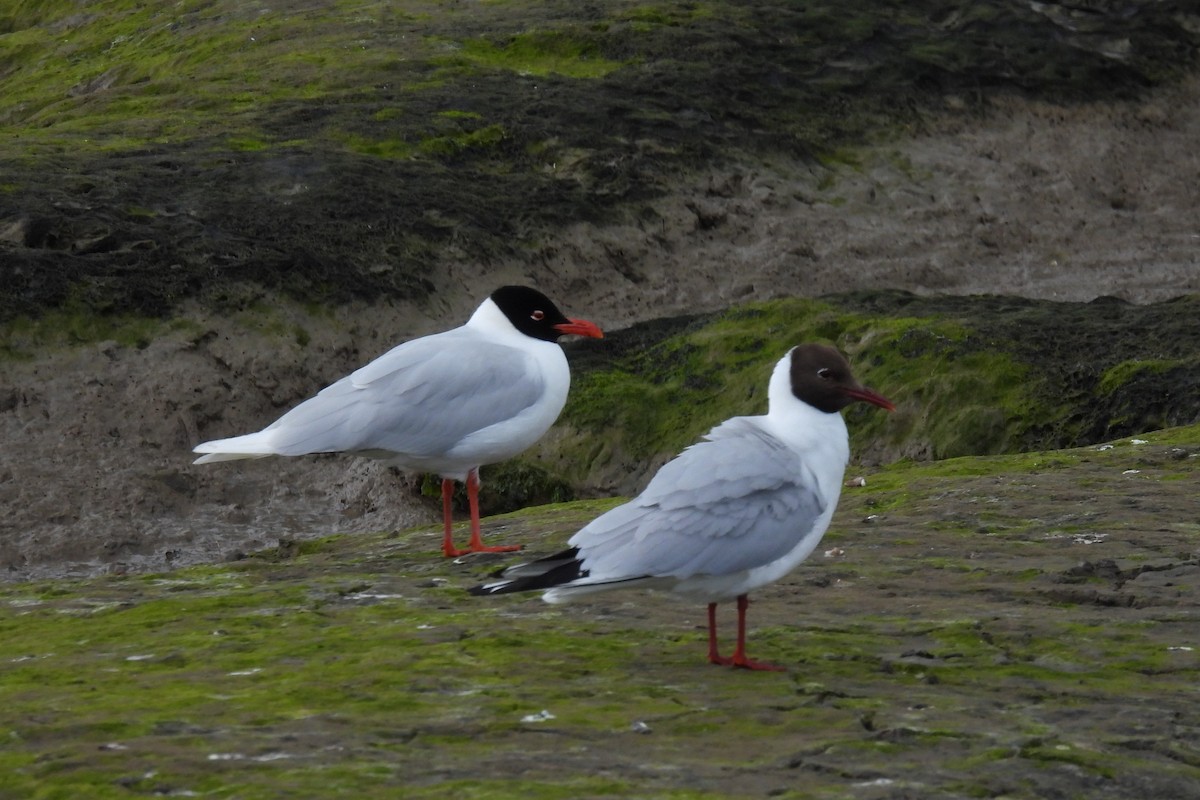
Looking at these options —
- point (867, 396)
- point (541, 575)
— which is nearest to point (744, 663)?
point (541, 575)

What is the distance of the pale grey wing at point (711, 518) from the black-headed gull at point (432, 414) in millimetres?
2673

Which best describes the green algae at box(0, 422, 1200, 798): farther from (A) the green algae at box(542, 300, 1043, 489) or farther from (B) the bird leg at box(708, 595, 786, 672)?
(A) the green algae at box(542, 300, 1043, 489)

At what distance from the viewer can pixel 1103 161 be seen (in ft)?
68.2

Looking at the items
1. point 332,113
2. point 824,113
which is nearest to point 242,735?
point 332,113

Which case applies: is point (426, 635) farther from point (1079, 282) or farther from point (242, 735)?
point (1079, 282)

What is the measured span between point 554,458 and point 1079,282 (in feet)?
23.9

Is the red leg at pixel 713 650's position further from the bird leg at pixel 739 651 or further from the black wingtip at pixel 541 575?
the black wingtip at pixel 541 575

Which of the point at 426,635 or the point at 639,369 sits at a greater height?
the point at 426,635

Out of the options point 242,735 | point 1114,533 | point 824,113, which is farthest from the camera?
point 824,113

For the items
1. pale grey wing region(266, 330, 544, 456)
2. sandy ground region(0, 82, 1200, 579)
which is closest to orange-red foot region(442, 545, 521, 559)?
pale grey wing region(266, 330, 544, 456)

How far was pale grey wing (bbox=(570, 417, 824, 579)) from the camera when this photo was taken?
19.8 feet

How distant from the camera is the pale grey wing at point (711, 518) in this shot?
6031 millimetres

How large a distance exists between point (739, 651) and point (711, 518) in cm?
50

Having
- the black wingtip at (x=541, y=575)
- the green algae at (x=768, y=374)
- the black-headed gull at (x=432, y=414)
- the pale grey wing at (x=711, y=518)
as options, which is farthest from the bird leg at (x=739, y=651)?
the green algae at (x=768, y=374)
